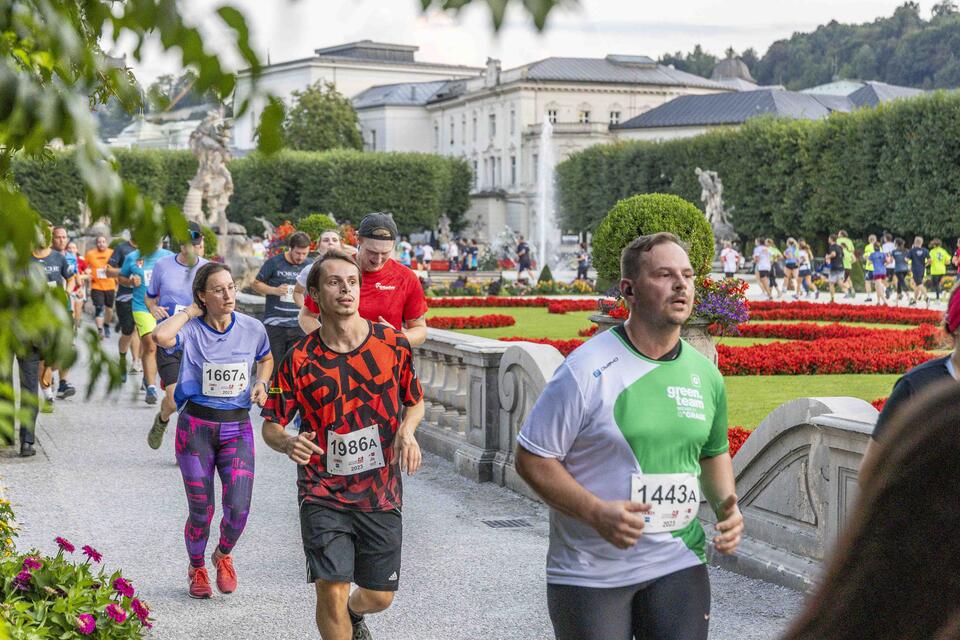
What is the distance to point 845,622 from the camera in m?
1.16

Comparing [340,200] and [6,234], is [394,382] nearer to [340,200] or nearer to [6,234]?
[6,234]

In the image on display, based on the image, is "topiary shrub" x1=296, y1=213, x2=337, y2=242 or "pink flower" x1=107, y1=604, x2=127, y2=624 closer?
"pink flower" x1=107, y1=604, x2=127, y2=624

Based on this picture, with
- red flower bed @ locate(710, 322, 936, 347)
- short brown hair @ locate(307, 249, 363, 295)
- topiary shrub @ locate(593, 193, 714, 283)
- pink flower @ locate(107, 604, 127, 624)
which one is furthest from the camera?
red flower bed @ locate(710, 322, 936, 347)

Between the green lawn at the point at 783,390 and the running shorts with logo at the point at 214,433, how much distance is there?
595 centimetres

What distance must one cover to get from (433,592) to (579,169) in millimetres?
68014

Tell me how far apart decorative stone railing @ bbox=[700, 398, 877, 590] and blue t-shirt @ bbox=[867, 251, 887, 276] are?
869 inches

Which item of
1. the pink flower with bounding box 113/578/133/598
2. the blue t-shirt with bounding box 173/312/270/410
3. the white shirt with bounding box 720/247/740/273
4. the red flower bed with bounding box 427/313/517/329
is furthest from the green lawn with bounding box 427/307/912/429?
the white shirt with bounding box 720/247/740/273

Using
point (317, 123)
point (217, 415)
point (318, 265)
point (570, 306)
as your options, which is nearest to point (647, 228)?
point (217, 415)

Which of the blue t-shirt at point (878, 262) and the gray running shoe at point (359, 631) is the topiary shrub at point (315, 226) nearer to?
the blue t-shirt at point (878, 262)

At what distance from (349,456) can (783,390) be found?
380 inches

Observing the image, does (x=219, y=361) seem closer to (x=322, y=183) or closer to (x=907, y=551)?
(x=907, y=551)

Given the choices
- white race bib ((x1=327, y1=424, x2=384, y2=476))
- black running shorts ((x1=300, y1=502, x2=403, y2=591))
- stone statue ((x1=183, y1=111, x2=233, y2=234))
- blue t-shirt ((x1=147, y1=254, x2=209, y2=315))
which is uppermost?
stone statue ((x1=183, y1=111, x2=233, y2=234))

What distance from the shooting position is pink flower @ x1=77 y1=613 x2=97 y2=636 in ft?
16.2

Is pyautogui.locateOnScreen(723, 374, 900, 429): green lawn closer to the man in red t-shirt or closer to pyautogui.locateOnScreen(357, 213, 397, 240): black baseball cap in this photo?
the man in red t-shirt
